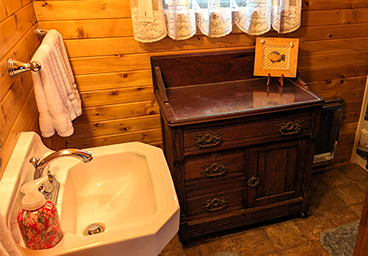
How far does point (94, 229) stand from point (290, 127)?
1.11m

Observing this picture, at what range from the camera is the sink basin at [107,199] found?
88cm

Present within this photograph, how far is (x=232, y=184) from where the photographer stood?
1.76 m

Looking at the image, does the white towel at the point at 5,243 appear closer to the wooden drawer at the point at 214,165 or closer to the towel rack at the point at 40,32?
the wooden drawer at the point at 214,165

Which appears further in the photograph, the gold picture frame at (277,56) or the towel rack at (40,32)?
the gold picture frame at (277,56)

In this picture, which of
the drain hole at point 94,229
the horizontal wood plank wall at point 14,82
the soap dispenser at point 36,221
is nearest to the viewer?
the soap dispenser at point 36,221

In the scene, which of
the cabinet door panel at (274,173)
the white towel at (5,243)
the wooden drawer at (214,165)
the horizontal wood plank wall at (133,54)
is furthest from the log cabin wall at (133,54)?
the white towel at (5,243)

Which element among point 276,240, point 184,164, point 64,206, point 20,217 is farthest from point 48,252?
point 276,240

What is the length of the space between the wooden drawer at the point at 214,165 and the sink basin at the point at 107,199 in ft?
1.17

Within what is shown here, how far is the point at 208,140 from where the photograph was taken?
158 centimetres

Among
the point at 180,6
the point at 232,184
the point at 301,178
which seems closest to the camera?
the point at 180,6

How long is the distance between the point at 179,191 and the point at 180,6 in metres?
0.96

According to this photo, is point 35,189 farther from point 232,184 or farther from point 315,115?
point 315,115

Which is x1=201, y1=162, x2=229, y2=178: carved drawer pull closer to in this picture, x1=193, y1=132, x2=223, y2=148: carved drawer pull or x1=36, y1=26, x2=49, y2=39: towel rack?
x1=193, y1=132, x2=223, y2=148: carved drawer pull

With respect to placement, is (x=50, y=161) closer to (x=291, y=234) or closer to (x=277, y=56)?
(x=277, y=56)
